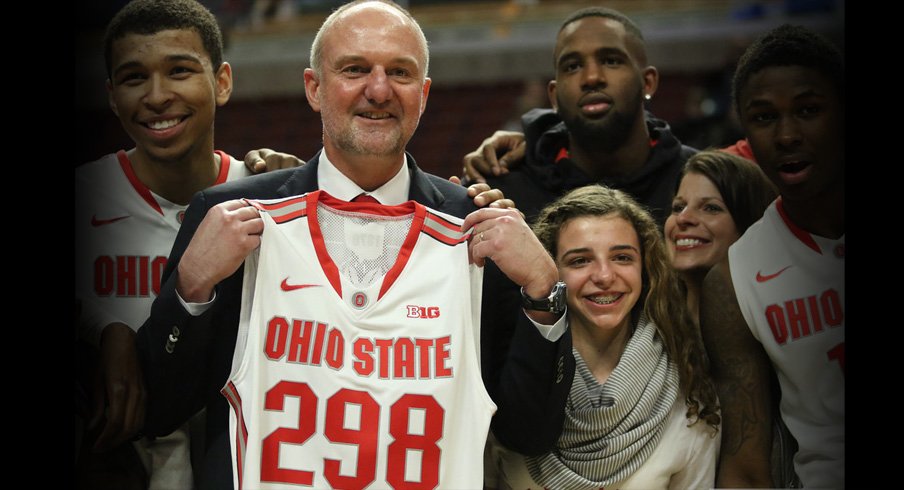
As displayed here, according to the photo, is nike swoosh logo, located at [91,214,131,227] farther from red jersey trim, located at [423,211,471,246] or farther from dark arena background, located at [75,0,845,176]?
dark arena background, located at [75,0,845,176]

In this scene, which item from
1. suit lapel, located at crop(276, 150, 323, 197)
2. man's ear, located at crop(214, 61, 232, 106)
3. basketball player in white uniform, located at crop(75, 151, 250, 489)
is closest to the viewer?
suit lapel, located at crop(276, 150, 323, 197)

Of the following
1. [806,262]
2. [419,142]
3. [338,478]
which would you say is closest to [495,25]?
[419,142]

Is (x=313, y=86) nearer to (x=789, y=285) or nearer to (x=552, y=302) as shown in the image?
(x=552, y=302)

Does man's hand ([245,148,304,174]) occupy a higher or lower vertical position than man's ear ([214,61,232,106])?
lower

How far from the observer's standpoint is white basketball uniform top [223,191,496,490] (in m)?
2.23

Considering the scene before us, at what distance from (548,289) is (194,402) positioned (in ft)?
3.03

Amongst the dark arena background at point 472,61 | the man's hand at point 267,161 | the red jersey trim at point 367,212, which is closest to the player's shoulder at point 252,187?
the red jersey trim at point 367,212

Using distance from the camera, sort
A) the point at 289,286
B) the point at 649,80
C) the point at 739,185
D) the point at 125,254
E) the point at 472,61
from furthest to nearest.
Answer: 1. the point at 472,61
2. the point at 649,80
3. the point at 739,185
4. the point at 125,254
5. the point at 289,286

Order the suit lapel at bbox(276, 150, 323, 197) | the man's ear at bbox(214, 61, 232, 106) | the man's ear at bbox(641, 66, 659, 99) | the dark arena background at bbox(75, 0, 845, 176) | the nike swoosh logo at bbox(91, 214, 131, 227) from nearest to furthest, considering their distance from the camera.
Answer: the suit lapel at bbox(276, 150, 323, 197), the nike swoosh logo at bbox(91, 214, 131, 227), the man's ear at bbox(214, 61, 232, 106), the man's ear at bbox(641, 66, 659, 99), the dark arena background at bbox(75, 0, 845, 176)

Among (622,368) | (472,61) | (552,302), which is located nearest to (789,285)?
(622,368)

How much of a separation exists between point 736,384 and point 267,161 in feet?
4.92

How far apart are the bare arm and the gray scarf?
25 cm

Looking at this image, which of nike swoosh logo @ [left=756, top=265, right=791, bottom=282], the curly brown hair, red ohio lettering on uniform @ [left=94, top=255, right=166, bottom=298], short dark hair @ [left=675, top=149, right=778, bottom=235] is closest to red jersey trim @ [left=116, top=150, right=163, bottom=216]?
red ohio lettering on uniform @ [left=94, top=255, right=166, bottom=298]

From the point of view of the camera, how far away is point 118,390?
2.40 meters
